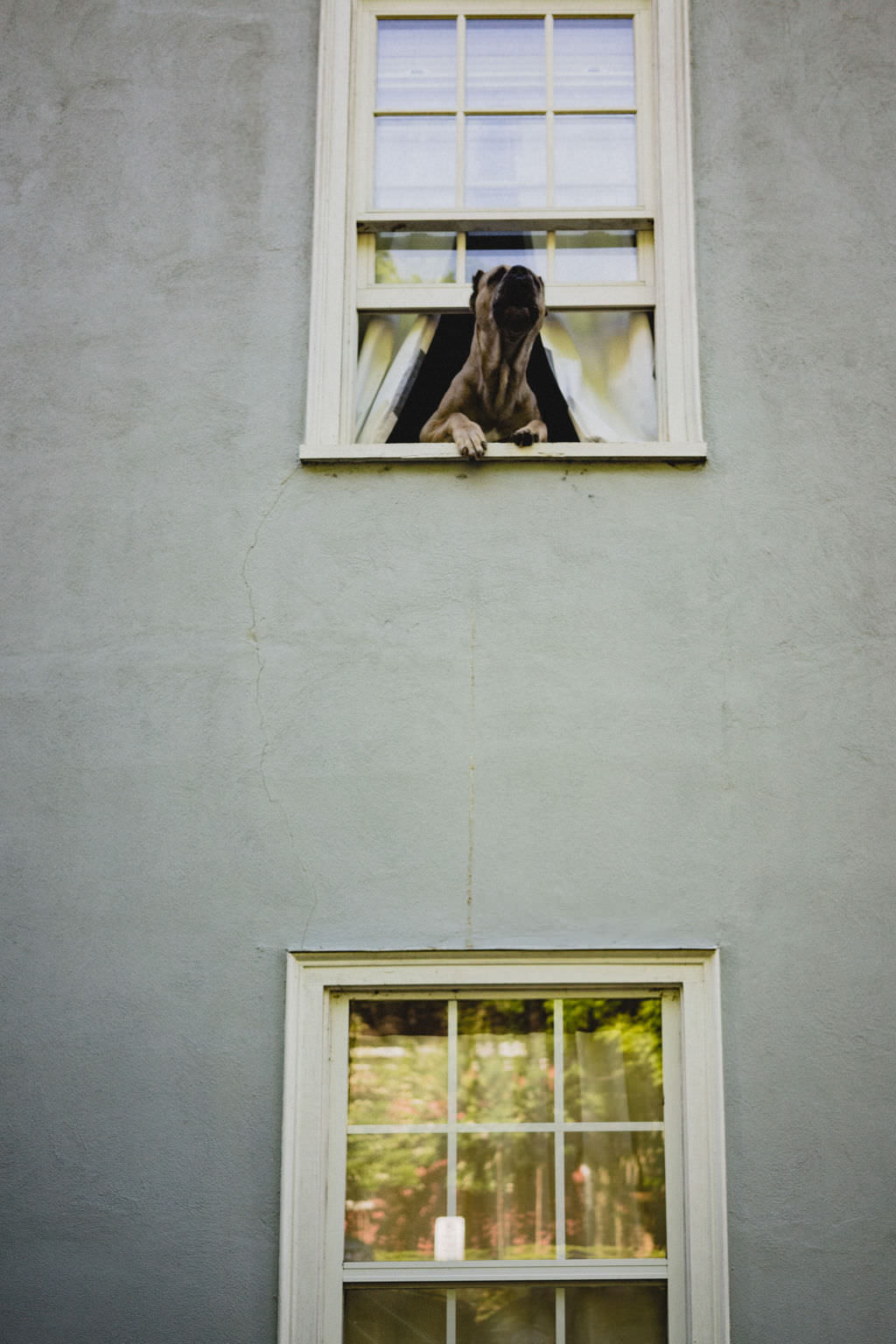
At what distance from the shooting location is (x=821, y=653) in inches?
173

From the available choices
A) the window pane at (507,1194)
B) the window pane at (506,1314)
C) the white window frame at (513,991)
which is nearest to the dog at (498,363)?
the white window frame at (513,991)

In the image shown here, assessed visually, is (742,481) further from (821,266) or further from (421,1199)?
A: (421,1199)

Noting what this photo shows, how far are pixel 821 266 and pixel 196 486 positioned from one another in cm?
244

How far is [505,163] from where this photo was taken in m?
5.22

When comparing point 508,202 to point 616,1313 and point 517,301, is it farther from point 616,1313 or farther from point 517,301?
point 616,1313

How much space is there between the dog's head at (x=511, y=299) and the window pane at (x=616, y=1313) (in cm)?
329

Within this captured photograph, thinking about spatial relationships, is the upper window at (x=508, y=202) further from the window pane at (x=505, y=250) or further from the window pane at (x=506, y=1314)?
the window pane at (x=506, y=1314)

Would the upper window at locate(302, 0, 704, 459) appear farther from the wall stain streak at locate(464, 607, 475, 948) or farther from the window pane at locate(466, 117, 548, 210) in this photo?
the wall stain streak at locate(464, 607, 475, 948)

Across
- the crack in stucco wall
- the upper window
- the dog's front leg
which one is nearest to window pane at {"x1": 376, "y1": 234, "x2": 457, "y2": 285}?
the upper window

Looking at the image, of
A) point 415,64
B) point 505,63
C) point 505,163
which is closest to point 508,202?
point 505,163

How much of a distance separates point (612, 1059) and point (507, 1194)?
55cm

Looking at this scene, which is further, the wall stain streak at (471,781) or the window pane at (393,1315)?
the wall stain streak at (471,781)

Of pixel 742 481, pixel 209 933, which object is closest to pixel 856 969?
pixel 742 481

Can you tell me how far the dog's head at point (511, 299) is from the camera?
4719 millimetres
